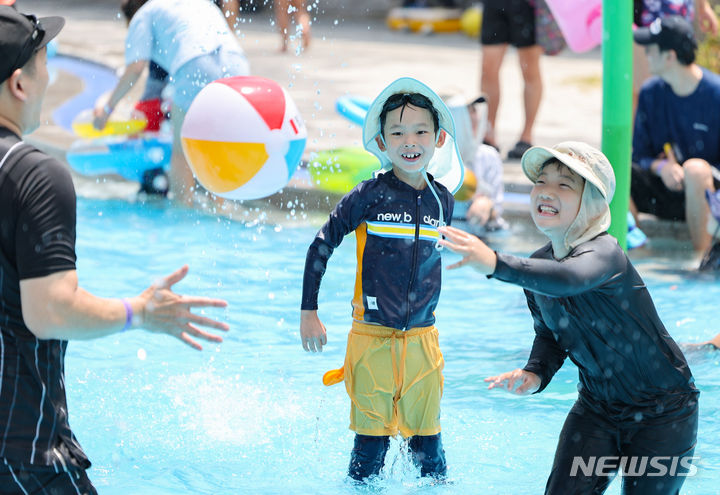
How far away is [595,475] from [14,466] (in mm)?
1762

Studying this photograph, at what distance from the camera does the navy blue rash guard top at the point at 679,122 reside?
740 centimetres

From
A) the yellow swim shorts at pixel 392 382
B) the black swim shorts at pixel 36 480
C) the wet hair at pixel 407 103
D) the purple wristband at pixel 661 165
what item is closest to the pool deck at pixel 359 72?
the purple wristband at pixel 661 165

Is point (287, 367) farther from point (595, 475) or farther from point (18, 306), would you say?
point (18, 306)

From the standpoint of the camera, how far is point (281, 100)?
538 cm

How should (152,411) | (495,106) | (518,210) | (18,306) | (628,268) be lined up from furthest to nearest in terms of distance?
(495,106)
(518,210)
(152,411)
(628,268)
(18,306)

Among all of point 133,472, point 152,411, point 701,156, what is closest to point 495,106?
point 701,156

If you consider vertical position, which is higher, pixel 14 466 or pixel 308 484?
pixel 14 466

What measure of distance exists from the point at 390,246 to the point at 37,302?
1.69 metres

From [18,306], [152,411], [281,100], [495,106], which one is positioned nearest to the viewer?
[18,306]

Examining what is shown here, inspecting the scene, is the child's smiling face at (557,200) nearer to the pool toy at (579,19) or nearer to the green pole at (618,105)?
the green pole at (618,105)

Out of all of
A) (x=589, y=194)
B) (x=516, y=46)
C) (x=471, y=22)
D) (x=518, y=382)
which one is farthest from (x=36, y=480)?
(x=471, y=22)

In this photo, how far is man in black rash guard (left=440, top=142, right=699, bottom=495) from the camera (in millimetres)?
3264

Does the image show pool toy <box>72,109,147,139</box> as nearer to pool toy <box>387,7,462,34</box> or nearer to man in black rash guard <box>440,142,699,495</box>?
man in black rash guard <box>440,142,699,495</box>

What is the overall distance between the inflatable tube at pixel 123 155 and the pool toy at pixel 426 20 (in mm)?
10202
